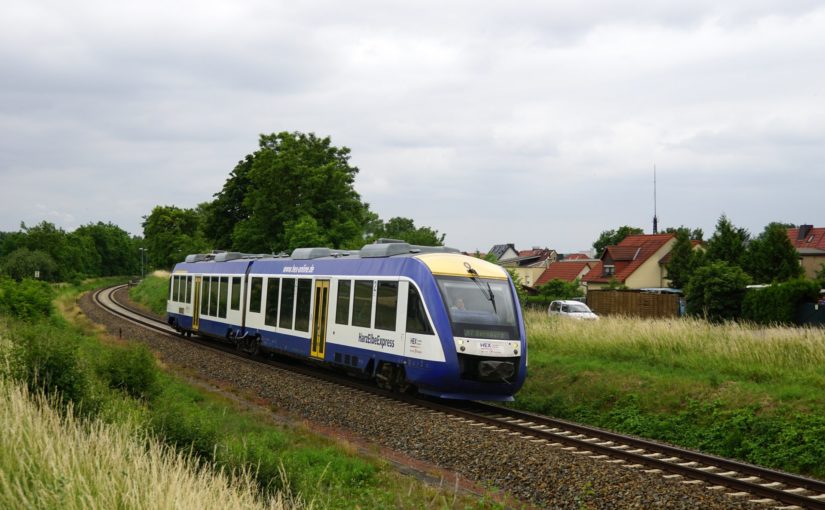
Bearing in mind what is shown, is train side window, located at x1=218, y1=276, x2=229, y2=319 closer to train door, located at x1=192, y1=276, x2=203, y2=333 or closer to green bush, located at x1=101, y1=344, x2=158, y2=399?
train door, located at x1=192, y1=276, x2=203, y2=333

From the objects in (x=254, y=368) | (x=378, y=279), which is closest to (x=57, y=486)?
(x=378, y=279)

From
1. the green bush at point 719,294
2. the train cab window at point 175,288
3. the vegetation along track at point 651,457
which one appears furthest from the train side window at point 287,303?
the green bush at point 719,294

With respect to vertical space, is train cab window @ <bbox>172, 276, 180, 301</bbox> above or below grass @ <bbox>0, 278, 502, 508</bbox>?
above

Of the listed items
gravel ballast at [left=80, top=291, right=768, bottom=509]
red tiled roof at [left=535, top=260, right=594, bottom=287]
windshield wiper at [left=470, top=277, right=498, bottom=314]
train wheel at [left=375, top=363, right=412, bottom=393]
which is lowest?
gravel ballast at [left=80, top=291, right=768, bottom=509]

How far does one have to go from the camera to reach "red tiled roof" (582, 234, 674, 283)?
69000 millimetres

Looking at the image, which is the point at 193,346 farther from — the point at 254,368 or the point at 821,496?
the point at 821,496

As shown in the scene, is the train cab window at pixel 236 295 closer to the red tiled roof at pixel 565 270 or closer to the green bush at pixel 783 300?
the green bush at pixel 783 300

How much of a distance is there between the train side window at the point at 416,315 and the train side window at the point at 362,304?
5.13 ft

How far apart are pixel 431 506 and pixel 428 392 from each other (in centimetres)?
658

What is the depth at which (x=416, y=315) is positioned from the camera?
14.8 meters

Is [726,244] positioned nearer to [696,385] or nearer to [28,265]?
[696,385]

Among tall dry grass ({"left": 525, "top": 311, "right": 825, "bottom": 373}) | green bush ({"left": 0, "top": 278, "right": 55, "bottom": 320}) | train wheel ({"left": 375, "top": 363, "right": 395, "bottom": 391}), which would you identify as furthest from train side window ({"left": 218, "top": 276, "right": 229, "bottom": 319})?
train wheel ({"left": 375, "top": 363, "right": 395, "bottom": 391})

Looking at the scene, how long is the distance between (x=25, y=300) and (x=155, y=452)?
24.1 meters

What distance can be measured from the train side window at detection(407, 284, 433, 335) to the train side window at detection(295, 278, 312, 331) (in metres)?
4.75
